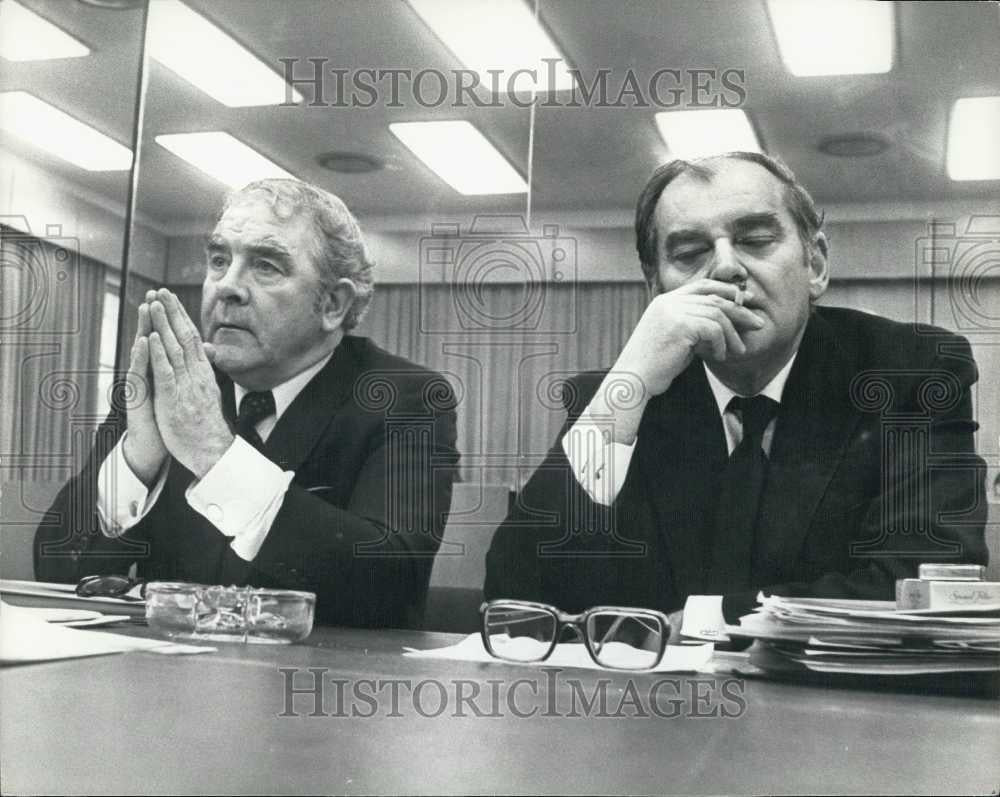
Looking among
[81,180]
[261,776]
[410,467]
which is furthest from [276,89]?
[261,776]

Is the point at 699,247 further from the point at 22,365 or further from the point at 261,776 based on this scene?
the point at 22,365

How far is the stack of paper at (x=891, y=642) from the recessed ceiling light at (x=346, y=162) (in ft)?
3.24

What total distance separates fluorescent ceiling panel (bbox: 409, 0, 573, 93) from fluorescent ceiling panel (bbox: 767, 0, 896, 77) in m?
0.34

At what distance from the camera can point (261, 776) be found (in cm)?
98

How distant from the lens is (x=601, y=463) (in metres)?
1.63

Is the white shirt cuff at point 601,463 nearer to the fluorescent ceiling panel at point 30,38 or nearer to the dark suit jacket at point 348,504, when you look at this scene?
the dark suit jacket at point 348,504

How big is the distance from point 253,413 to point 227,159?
1.45 feet

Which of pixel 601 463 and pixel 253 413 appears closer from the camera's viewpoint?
pixel 601 463

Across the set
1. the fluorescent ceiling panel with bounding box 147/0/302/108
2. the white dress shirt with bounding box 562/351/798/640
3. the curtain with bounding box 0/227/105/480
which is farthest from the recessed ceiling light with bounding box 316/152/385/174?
the white dress shirt with bounding box 562/351/798/640

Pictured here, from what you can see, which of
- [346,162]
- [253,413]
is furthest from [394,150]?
[253,413]

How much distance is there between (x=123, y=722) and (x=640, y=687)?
63 centimetres

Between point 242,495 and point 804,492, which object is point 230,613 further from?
point 804,492

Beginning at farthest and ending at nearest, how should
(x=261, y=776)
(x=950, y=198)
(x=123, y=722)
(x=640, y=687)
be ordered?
(x=950, y=198), (x=640, y=687), (x=123, y=722), (x=261, y=776)

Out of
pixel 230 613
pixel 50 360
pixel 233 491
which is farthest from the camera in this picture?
pixel 50 360
